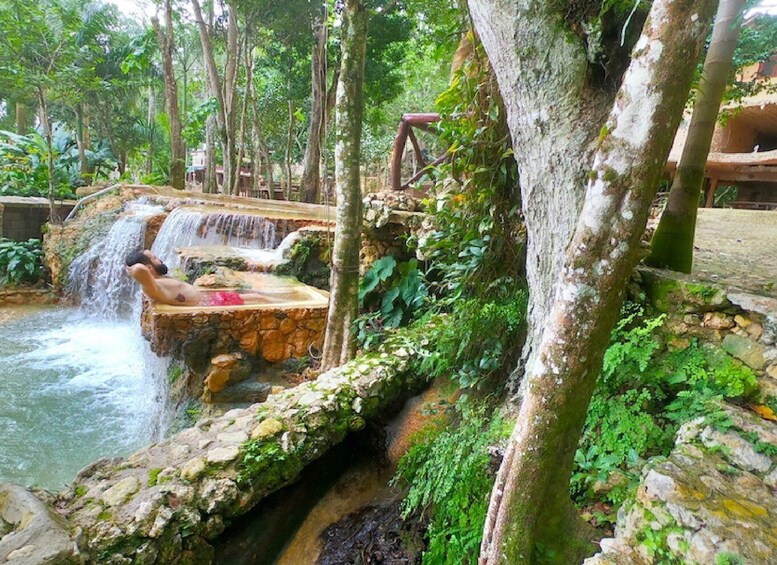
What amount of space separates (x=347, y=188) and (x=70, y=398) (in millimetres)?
4609

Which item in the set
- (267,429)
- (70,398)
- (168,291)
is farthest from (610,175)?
(70,398)

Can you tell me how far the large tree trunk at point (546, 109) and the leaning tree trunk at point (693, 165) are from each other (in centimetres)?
91

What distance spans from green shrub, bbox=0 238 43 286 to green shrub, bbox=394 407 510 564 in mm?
10165

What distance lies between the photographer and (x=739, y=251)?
4332mm

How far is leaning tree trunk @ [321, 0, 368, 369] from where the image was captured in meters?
3.65

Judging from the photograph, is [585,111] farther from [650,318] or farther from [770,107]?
[770,107]

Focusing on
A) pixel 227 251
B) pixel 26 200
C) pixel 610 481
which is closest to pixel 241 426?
pixel 610 481

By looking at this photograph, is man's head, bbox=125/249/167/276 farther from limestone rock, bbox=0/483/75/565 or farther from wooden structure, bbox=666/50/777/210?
wooden structure, bbox=666/50/777/210

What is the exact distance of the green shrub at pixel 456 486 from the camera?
2.42 metres

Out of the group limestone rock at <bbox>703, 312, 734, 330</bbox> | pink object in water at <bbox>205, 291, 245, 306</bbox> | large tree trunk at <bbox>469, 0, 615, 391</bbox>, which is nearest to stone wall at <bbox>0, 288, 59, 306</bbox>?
pink object in water at <bbox>205, 291, 245, 306</bbox>

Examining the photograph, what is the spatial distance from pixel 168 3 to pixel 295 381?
10.6m

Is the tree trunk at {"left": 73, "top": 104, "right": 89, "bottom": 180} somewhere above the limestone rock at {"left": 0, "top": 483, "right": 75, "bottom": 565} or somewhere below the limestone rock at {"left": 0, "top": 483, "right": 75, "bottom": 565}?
above

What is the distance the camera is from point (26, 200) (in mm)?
10195

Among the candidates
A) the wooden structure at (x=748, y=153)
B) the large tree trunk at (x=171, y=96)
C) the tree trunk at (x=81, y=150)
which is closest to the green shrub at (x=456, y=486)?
A: the wooden structure at (x=748, y=153)
